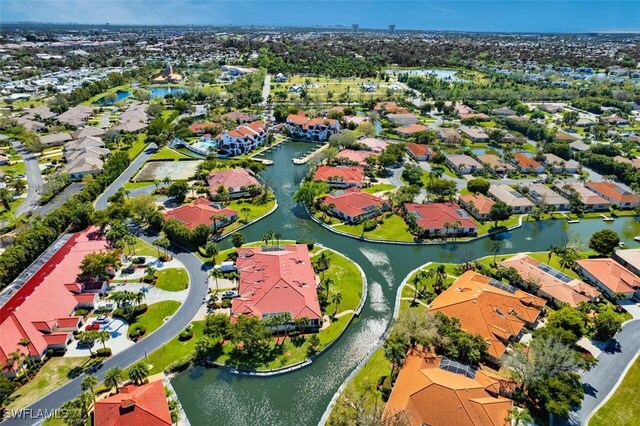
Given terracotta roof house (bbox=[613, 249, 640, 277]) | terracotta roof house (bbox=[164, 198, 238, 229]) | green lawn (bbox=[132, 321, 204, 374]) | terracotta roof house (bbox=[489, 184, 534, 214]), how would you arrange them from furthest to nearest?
terracotta roof house (bbox=[489, 184, 534, 214])
terracotta roof house (bbox=[164, 198, 238, 229])
terracotta roof house (bbox=[613, 249, 640, 277])
green lawn (bbox=[132, 321, 204, 374])

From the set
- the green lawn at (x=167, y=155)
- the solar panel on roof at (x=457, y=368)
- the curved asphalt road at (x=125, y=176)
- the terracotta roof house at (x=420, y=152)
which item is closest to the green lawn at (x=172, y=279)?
the curved asphalt road at (x=125, y=176)

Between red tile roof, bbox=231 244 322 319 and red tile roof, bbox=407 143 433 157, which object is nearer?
red tile roof, bbox=231 244 322 319

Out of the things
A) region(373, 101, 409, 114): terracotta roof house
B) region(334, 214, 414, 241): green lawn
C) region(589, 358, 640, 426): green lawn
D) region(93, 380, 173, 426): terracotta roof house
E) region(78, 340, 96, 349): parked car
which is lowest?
region(78, 340, 96, 349): parked car

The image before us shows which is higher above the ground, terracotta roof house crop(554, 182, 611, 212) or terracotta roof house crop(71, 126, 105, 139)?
terracotta roof house crop(554, 182, 611, 212)

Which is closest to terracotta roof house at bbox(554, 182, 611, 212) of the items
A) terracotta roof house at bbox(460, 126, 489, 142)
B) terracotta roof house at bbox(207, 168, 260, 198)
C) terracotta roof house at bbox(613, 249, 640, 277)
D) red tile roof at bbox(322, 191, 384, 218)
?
terracotta roof house at bbox(613, 249, 640, 277)

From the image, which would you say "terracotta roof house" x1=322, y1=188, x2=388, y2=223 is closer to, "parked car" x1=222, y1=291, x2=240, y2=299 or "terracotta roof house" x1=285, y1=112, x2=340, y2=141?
"parked car" x1=222, y1=291, x2=240, y2=299

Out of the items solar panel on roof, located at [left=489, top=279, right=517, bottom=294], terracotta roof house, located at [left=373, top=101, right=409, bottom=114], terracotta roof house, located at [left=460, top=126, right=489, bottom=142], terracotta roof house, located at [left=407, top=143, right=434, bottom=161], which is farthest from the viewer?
terracotta roof house, located at [left=373, top=101, right=409, bottom=114]
